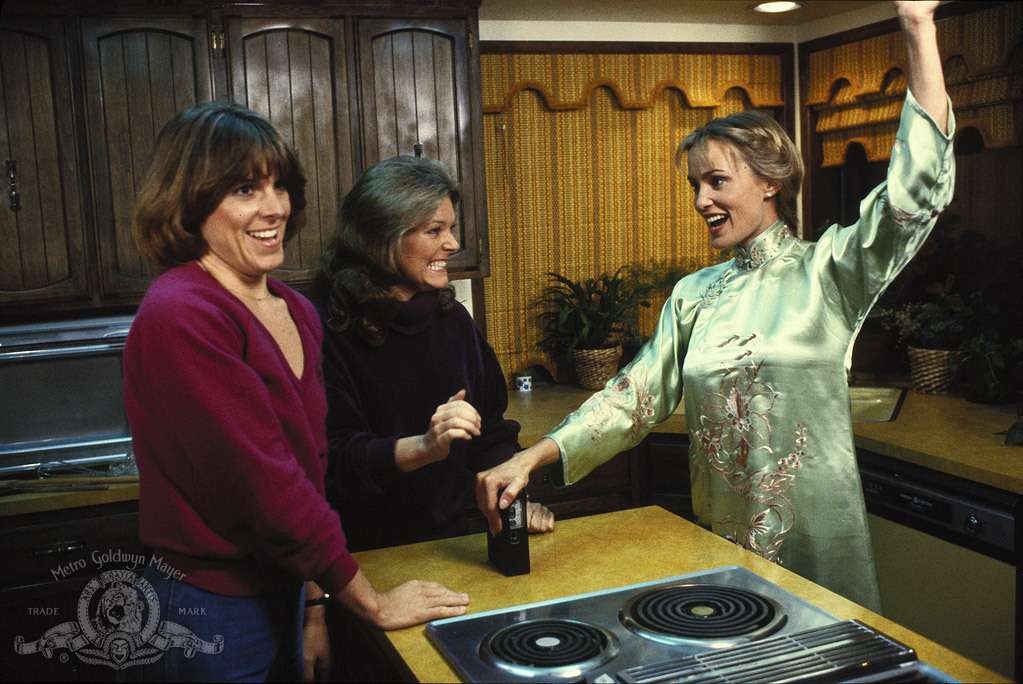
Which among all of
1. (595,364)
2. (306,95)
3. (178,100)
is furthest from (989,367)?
(178,100)

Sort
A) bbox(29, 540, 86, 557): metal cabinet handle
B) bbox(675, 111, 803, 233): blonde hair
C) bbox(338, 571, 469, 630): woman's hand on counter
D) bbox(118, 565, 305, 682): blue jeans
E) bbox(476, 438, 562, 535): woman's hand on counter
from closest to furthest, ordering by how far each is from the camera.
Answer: bbox(118, 565, 305, 682): blue jeans, bbox(338, 571, 469, 630): woman's hand on counter, bbox(476, 438, 562, 535): woman's hand on counter, bbox(675, 111, 803, 233): blonde hair, bbox(29, 540, 86, 557): metal cabinet handle

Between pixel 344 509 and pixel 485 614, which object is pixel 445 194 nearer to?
pixel 344 509

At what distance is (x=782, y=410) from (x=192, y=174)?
1124 millimetres

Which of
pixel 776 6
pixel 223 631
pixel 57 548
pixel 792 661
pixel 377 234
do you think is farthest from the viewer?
pixel 776 6

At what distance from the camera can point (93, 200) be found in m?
2.71

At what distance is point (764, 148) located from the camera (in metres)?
1.75

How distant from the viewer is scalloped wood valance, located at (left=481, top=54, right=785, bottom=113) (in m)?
3.51

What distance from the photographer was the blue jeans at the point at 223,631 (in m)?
1.17

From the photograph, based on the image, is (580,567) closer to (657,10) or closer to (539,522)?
(539,522)

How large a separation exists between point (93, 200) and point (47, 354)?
50 centimetres

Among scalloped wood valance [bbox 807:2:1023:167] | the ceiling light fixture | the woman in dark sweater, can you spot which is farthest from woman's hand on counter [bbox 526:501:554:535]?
the ceiling light fixture

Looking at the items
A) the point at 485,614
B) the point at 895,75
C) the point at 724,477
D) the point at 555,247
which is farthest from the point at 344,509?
the point at 895,75

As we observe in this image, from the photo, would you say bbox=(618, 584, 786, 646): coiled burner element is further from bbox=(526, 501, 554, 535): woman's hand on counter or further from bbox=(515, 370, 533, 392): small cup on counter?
bbox=(515, 370, 533, 392): small cup on counter

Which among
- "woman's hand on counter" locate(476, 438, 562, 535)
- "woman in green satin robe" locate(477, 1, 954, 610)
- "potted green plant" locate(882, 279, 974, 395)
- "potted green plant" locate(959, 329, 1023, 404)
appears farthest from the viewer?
"potted green plant" locate(882, 279, 974, 395)
